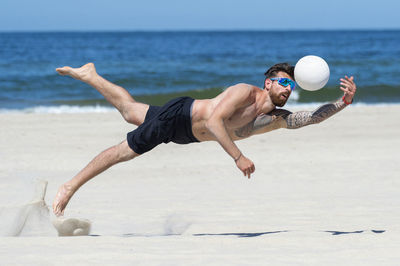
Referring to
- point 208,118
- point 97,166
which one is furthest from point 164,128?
point 97,166

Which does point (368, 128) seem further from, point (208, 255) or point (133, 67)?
point (133, 67)

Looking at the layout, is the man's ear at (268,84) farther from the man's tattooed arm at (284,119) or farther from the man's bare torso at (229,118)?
the man's tattooed arm at (284,119)

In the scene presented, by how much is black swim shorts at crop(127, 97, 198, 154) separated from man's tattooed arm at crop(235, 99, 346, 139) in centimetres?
48

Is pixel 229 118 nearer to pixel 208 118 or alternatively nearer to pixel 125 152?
pixel 208 118

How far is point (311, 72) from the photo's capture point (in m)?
5.07

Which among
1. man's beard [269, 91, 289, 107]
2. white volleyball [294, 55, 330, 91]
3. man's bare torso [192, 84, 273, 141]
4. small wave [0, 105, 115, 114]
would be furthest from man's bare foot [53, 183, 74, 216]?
small wave [0, 105, 115, 114]

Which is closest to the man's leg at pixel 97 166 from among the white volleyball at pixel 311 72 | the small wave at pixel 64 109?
the white volleyball at pixel 311 72

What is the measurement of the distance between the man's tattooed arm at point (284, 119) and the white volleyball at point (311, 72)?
382mm

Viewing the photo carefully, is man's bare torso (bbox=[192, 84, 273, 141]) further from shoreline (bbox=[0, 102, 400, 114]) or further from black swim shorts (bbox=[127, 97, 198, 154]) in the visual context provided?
shoreline (bbox=[0, 102, 400, 114])

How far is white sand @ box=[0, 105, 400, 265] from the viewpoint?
4.41 m

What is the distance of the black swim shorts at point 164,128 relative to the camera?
525 cm

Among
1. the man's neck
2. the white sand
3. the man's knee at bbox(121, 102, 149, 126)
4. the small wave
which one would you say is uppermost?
the man's neck

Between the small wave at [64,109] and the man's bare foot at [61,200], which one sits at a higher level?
the man's bare foot at [61,200]

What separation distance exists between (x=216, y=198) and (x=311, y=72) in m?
2.49
